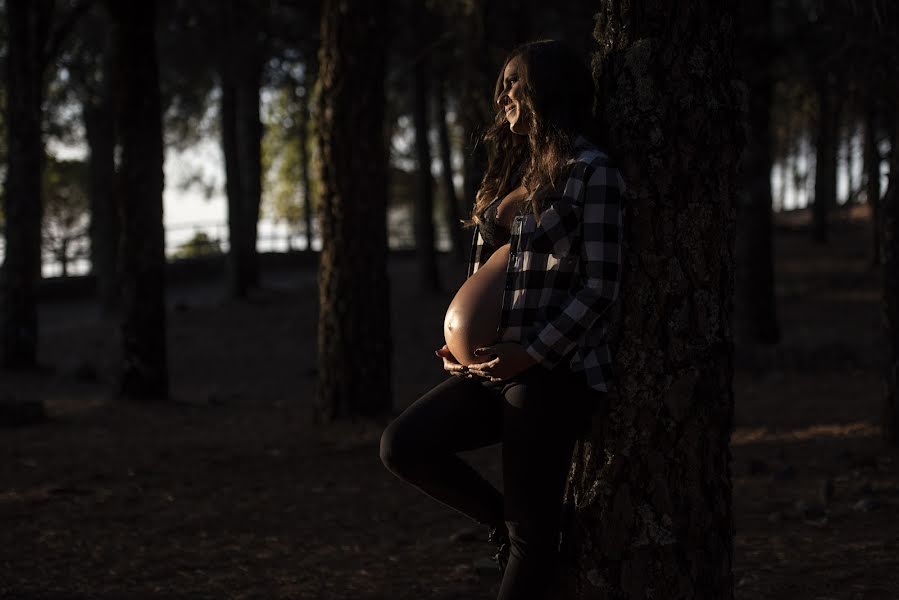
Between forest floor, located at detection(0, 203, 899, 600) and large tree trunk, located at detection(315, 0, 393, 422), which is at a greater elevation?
large tree trunk, located at detection(315, 0, 393, 422)

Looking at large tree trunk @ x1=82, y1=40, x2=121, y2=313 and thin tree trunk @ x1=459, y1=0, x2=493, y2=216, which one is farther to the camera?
large tree trunk @ x1=82, y1=40, x2=121, y2=313

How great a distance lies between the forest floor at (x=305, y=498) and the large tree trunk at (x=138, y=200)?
57 cm

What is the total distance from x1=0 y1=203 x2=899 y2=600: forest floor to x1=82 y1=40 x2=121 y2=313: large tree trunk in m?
7.25

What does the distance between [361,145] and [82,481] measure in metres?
3.55

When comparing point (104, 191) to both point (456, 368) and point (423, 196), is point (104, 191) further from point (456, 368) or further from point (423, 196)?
point (456, 368)

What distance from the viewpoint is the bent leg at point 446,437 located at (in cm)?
348

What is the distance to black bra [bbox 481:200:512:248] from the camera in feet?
11.9

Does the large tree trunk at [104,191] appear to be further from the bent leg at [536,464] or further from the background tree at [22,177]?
the bent leg at [536,464]

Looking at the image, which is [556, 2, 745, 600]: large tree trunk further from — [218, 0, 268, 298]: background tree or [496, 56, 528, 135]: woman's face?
[218, 0, 268, 298]: background tree

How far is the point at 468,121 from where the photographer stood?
14992 mm

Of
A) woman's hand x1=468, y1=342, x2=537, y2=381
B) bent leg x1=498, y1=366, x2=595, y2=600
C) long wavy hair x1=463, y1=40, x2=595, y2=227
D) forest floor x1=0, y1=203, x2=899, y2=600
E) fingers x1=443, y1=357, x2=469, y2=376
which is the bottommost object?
forest floor x1=0, y1=203, x2=899, y2=600

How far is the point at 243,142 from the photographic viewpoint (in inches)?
910

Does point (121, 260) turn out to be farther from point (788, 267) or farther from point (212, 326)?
point (788, 267)

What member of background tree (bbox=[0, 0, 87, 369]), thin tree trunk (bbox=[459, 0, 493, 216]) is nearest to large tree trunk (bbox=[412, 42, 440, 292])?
thin tree trunk (bbox=[459, 0, 493, 216])
